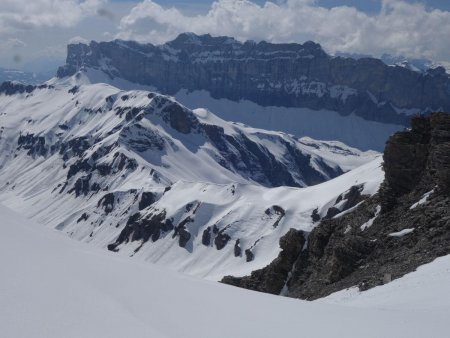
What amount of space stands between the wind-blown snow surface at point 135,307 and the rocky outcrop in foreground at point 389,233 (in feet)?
44.2

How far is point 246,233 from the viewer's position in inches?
6186

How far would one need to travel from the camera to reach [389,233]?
39.8m

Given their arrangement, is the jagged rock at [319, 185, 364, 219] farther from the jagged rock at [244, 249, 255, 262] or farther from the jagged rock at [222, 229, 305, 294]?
the jagged rock at [222, 229, 305, 294]

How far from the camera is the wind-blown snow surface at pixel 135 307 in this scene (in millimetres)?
12031

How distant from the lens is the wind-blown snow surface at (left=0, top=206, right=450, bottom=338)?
12031 mm

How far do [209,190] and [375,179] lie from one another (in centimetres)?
8826

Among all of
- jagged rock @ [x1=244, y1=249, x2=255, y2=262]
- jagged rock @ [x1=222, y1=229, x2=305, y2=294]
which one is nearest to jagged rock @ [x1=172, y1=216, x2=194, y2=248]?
jagged rock @ [x1=244, y1=249, x2=255, y2=262]

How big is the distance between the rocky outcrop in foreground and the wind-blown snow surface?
13474 millimetres

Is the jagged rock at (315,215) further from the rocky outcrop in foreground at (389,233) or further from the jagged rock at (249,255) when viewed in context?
the rocky outcrop in foreground at (389,233)

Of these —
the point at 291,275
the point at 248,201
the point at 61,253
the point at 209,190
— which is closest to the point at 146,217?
the point at 209,190

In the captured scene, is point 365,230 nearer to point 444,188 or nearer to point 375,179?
point 444,188

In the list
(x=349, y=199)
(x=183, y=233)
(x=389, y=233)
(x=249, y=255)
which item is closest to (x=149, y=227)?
(x=183, y=233)

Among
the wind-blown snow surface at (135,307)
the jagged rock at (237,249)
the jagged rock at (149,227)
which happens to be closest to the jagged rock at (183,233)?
A: the jagged rock at (149,227)

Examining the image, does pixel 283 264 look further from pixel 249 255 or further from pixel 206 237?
pixel 206 237
